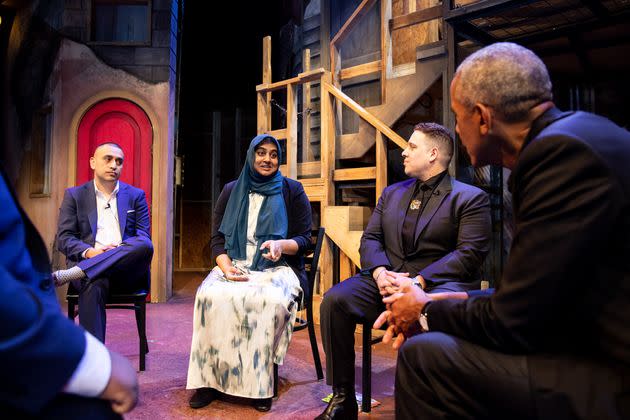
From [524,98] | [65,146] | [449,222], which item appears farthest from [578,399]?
[65,146]

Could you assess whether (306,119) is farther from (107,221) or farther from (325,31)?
(107,221)

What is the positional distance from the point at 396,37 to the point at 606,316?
5.62 m

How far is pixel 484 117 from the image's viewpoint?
136 cm

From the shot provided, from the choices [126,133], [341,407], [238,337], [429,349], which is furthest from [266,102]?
[429,349]

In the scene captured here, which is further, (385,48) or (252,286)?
(385,48)

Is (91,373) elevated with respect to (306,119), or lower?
lower

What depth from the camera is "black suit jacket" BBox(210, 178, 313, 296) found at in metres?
3.23

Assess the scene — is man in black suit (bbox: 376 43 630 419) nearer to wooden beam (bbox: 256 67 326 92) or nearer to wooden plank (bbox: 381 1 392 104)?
wooden plank (bbox: 381 1 392 104)

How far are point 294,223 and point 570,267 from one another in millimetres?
2383

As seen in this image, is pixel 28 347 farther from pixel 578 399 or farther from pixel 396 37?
pixel 396 37

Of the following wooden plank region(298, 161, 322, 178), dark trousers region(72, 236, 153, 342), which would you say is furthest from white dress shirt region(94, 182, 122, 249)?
wooden plank region(298, 161, 322, 178)

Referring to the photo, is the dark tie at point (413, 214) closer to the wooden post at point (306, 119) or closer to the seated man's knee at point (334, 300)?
the seated man's knee at point (334, 300)

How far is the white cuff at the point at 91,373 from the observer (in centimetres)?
88

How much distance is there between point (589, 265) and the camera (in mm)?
1070
